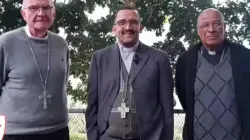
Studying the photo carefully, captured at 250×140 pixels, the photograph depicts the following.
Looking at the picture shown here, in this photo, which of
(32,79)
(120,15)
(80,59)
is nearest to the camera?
(32,79)

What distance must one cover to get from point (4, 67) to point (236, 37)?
375 cm

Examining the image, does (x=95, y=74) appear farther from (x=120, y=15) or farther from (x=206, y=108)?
(x=206, y=108)

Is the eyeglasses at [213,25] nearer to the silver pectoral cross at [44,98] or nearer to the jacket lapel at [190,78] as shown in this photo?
the jacket lapel at [190,78]

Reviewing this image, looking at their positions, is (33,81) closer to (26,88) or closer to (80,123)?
(26,88)

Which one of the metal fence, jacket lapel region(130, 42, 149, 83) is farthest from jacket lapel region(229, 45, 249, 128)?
the metal fence

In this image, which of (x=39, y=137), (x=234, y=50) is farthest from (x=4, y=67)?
(x=234, y=50)

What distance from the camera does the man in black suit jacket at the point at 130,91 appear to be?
269 cm

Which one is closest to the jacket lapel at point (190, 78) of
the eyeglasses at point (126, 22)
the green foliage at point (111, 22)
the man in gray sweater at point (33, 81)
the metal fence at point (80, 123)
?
the eyeglasses at point (126, 22)

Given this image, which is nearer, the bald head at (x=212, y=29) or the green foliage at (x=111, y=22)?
the bald head at (x=212, y=29)

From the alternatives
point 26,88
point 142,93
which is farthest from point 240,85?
point 26,88

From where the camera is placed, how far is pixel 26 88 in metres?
2.63

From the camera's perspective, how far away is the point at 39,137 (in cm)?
270

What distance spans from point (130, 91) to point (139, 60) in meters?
0.25

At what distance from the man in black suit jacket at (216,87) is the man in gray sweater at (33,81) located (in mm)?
1009
